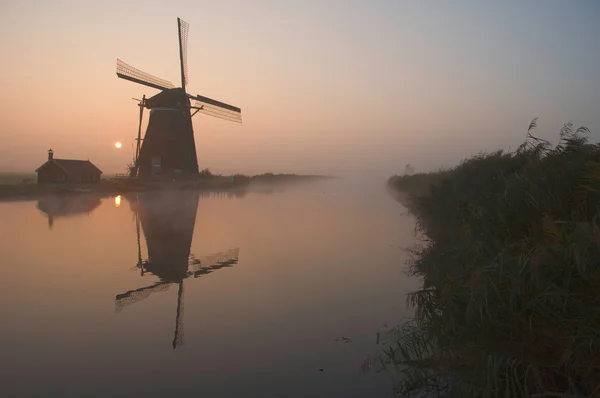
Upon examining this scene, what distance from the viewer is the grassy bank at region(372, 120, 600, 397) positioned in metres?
3.22

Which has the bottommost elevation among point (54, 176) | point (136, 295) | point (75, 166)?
point (136, 295)

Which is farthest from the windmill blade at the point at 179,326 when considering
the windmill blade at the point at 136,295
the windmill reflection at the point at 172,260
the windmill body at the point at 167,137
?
the windmill body at the point at 167,137

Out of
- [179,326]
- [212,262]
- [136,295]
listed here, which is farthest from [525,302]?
[212,262]

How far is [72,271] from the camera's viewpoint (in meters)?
9.58

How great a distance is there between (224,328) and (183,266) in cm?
428

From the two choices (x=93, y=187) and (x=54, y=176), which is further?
(x=54, y=176)

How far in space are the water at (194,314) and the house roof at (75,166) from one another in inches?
1153

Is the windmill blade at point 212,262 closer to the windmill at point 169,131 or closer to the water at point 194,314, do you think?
the water at point 194,314

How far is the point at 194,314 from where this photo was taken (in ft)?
22.5

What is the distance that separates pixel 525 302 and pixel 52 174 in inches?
1773

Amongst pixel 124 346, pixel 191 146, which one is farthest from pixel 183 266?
pixel 191 146

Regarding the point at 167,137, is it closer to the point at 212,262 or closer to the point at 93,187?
the point at 93,187

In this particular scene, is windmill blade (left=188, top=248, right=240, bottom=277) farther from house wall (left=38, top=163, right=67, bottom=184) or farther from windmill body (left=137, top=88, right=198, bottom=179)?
house wall (left=38, top=163, right=67, bottom=184)

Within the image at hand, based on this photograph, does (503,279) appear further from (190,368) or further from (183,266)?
(183,266)
